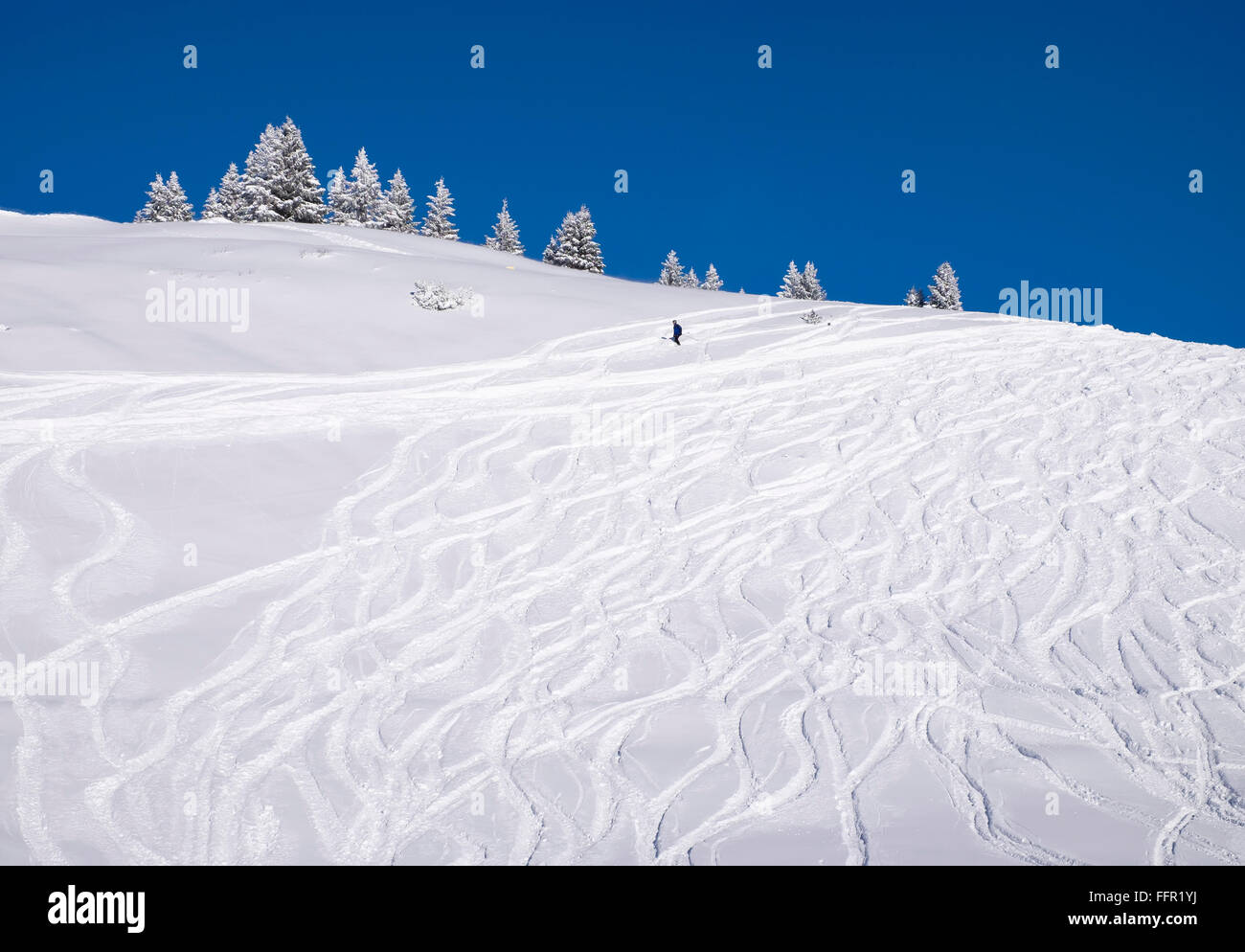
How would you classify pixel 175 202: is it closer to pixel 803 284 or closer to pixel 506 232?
pixel 506 232

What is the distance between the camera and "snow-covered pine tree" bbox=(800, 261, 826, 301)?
50.9 m

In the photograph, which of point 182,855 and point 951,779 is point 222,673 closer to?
point 182,855

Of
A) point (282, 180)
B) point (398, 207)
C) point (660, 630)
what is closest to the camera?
point (660, 630)

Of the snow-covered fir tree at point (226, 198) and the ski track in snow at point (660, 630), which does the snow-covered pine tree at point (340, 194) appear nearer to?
the snow-covered fir tree at point (226, 198)

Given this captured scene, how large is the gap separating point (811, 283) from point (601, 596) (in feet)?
147

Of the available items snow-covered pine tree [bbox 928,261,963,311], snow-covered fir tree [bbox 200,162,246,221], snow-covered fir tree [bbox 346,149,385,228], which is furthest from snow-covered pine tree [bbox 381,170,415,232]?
snow-covered pine tree [bbox 928,261,963,311]

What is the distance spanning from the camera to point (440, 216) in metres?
47.1

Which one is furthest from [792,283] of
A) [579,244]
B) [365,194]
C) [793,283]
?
[365,194]

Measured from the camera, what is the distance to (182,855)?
226 inches

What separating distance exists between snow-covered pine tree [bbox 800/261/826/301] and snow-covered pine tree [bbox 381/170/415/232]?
69.8 feet
